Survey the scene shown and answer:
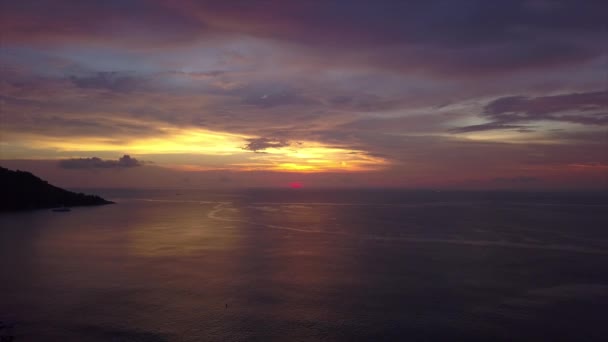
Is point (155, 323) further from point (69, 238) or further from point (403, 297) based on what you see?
point (69, 238)

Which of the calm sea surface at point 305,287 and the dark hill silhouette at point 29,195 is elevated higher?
the dark hill silhouette at point 29,195

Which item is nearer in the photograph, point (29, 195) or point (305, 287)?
point (305, 287)

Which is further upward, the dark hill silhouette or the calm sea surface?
the dark hill silhouette

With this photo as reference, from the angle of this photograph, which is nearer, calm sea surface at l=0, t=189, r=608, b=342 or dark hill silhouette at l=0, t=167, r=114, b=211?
calm sea surface at l=0, t=189, r=608, b=342

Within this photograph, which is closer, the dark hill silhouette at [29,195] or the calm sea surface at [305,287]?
the calm sea surface at [305,287]
